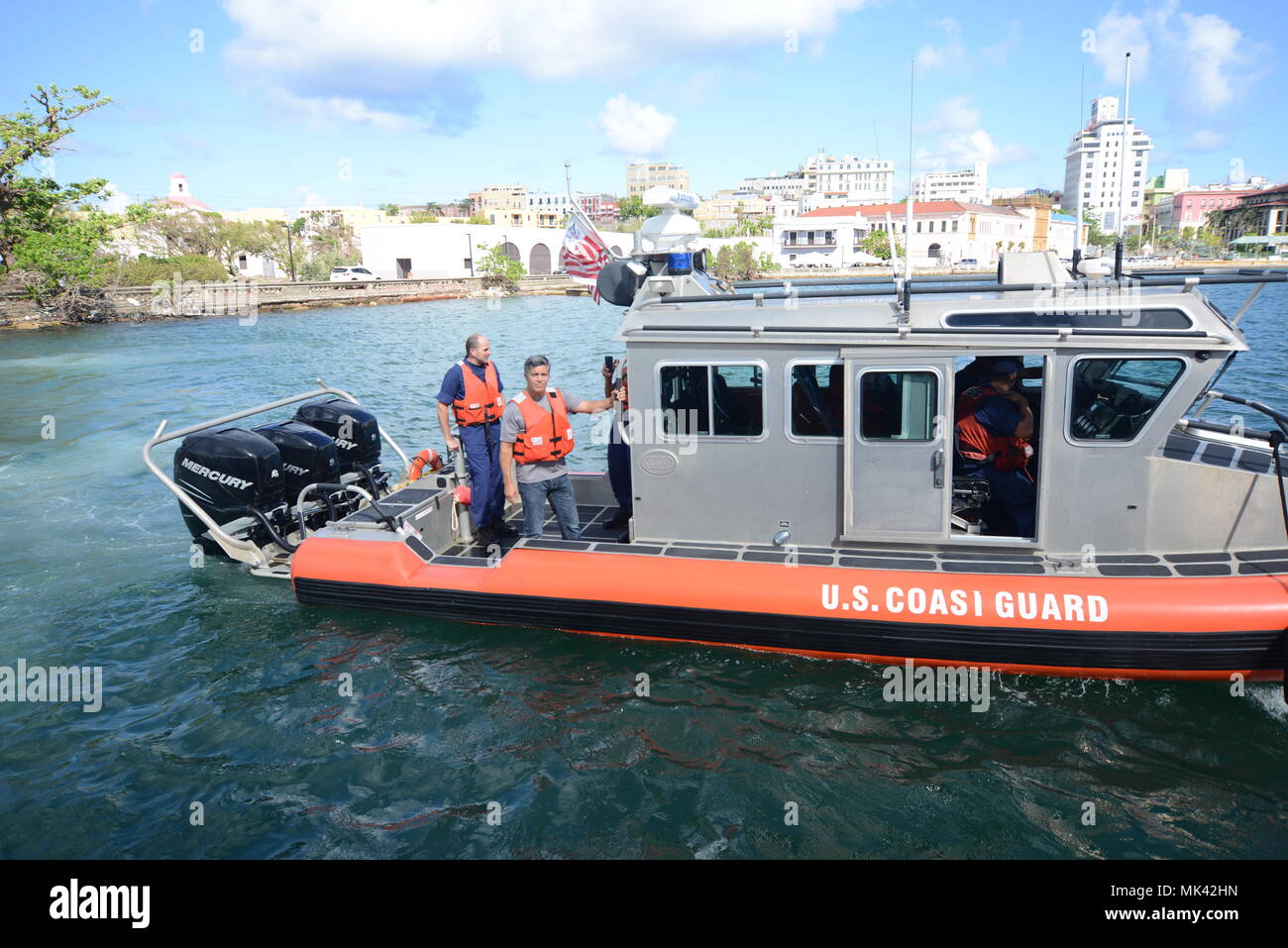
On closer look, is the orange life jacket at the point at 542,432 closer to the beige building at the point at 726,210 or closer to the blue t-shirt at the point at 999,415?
the blue t-shirt at the point at 999,415

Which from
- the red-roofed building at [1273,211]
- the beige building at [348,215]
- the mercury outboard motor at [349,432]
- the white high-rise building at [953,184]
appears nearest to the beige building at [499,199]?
the beige building at [348,215]

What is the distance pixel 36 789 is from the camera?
5.00 metres

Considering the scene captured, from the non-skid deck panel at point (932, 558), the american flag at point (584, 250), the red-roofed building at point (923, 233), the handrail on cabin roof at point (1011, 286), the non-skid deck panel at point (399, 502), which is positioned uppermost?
the red-roofed building at point (923, 233)

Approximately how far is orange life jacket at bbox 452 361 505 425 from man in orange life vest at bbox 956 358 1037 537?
3.62 meters

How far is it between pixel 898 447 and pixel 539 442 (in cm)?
255

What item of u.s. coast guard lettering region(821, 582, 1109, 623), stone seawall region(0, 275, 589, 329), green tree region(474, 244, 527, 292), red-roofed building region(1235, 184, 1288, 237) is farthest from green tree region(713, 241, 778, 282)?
u.s. coast guard lettering region(821, 582, 1109, 623)

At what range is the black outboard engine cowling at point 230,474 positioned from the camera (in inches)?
277

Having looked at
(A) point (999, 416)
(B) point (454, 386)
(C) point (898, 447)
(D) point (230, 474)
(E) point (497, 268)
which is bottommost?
(D) point (230, 474)

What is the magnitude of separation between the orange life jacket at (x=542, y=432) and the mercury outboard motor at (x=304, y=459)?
224 cm

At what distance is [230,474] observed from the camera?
7.02 meters

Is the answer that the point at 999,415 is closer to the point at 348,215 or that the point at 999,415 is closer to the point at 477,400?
the point at 477,400

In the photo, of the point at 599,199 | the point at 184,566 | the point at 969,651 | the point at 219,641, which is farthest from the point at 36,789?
the point at 599,199

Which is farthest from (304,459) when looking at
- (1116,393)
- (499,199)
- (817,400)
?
(499,199)

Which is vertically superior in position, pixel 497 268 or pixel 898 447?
pixel 497 268
